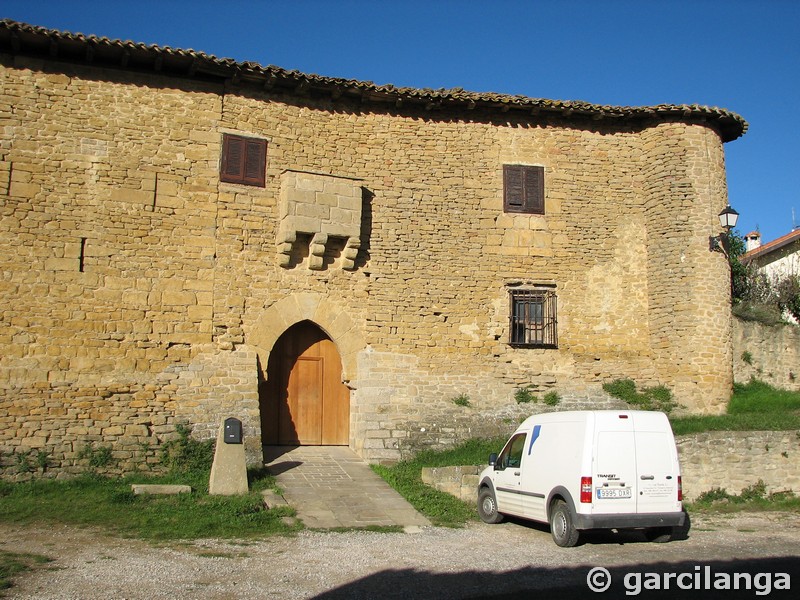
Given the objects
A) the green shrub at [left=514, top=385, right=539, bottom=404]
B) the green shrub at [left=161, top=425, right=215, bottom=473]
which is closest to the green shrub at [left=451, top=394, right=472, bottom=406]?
the green shrub at [left=514, top=385, right=539, bottom=404]

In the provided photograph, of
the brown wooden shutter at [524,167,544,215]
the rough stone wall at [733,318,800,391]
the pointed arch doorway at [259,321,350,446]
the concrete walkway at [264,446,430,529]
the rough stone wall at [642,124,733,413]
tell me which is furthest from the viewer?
the rough stone wall at [733,318,800,391]

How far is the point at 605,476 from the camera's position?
31.3 feet

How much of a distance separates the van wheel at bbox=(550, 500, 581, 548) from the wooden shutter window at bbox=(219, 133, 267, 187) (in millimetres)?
8801

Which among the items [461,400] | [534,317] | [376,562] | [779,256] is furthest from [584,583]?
[779,256]

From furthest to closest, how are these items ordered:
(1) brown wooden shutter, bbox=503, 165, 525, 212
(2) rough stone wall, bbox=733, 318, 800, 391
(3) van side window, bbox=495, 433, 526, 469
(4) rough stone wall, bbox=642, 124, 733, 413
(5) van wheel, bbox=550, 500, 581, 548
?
(2) rough stone wall, bbox=733, 318, 800, 391 < (1) brown wooden shutter, bbox=503, 165, 525, 212 < (4) rough stone wall, bbox=642, 124, 733, 413 < (3) van side window, bbox=495, 433, 526, 469 < (5) van wheel, bbox=550, 500, 581, 548

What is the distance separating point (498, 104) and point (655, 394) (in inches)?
286

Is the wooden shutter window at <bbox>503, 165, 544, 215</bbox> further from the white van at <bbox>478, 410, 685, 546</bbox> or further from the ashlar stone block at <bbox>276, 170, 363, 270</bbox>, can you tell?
the white van at <bbox>478, 410, 685, 546</bbox>

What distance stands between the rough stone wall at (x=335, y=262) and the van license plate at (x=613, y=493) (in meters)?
6.08

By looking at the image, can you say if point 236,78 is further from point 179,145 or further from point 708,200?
point 708,200

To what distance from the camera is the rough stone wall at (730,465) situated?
13.2 m

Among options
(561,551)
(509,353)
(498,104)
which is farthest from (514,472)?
(498,104)

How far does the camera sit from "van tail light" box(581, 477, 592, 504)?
31.1ft

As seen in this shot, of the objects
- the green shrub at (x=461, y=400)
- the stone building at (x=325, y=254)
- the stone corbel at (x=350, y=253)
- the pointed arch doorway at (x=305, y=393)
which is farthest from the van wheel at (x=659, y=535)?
the stone corbel at (x=350, y=253)

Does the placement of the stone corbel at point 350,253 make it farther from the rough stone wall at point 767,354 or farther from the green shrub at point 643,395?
the rough stone wall at point 767,354
